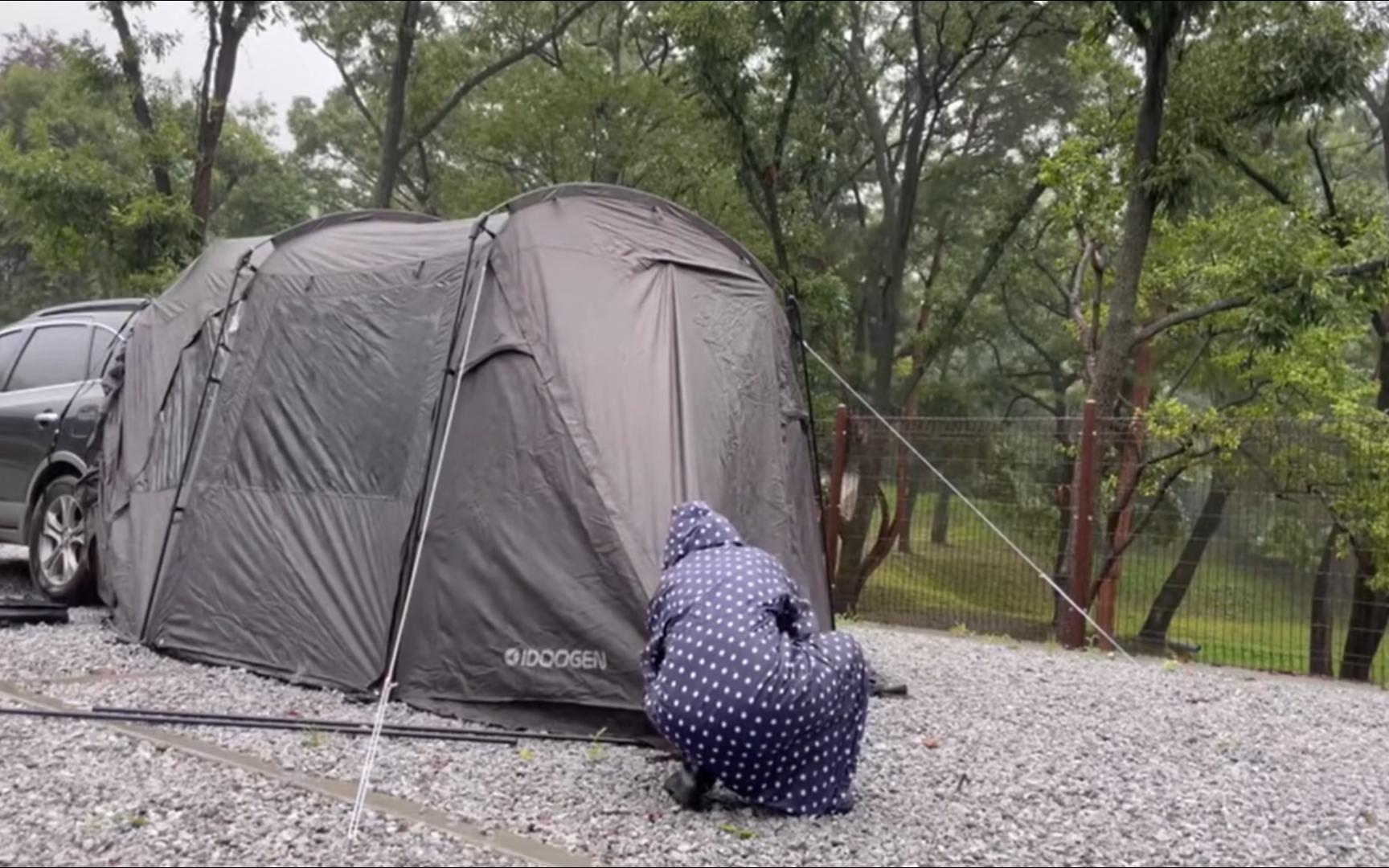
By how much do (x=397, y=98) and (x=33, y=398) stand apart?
10.2 meters

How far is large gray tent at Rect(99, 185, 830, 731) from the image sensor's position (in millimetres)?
5574

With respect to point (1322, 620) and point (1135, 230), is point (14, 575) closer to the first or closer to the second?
point (1322, 620)

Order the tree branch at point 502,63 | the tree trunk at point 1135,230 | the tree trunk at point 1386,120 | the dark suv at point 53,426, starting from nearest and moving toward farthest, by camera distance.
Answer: the dark suv at point 53,426, the tree trunk at point 1135,230, the tree trunk at point 1386,120, the tree branch at point 502,63

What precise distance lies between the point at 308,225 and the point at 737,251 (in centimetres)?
246

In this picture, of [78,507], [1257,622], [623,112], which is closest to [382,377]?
[78,507]

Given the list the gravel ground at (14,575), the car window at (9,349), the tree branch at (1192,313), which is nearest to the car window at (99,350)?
the car window at (9,349)

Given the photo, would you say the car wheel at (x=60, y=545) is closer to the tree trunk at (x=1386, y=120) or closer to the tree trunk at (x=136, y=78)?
the tree trunk at (x=136, y=78)

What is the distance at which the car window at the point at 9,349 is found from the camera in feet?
30.8

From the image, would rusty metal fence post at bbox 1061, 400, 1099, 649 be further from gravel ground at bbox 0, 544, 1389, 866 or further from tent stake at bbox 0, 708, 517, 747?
tent stake at bbox 0, 708, 517, 747

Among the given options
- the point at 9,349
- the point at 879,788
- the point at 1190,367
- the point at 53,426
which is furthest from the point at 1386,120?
the point at 9,349

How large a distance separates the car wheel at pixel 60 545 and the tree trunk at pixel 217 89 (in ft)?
29.5

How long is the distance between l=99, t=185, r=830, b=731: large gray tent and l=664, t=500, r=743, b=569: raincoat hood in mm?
704

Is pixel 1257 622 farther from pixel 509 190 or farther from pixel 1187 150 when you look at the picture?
pixel 509 190

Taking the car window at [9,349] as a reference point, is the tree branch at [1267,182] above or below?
above
